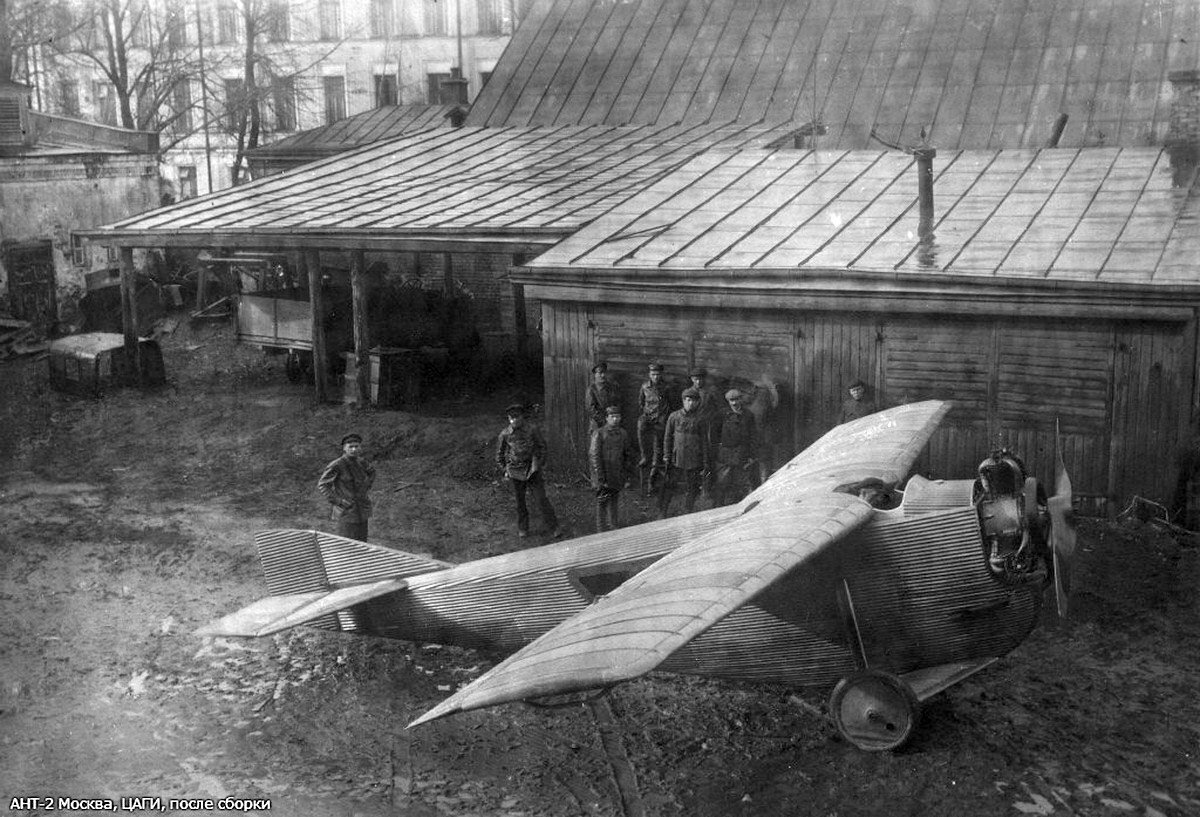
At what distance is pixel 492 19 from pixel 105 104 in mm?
12087

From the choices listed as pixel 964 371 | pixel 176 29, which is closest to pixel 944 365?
pixel 964 371

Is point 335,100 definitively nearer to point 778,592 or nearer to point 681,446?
point 681,446

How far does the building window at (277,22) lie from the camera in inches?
1104

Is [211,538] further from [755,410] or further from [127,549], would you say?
[755,410]

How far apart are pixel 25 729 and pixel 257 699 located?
1522 millimetres

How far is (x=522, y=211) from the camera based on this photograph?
1633cm

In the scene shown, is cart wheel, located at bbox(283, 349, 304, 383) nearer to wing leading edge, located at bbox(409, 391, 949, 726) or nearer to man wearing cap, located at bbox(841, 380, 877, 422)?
man wearing cap, located at bbox(841, 380, 877, 422)

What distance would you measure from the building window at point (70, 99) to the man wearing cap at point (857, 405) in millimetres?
30376

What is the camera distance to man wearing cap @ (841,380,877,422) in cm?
1209

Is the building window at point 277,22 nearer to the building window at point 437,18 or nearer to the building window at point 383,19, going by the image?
the building window at point 383,19

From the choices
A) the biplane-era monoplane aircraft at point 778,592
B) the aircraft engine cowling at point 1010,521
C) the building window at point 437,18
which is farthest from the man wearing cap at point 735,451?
the building window at point 437,18

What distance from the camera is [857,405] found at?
1226cm

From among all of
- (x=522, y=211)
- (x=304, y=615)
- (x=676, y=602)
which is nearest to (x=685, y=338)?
(x=522, y=211)

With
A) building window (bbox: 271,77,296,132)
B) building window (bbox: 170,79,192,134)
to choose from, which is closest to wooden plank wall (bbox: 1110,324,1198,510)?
building window (bbox: 271,77,296,132)
